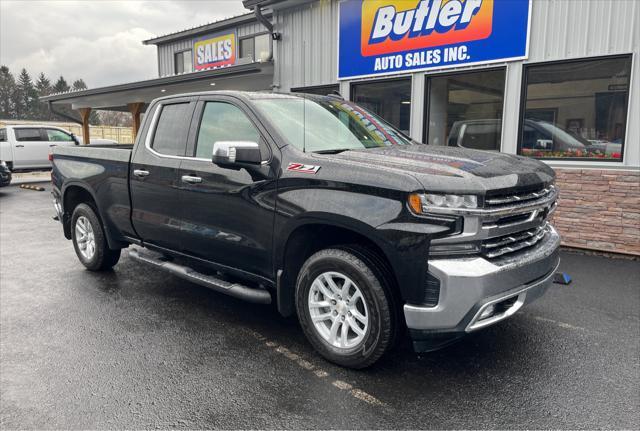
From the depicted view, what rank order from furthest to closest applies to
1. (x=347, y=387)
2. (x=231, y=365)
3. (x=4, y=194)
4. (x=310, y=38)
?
(x=4, y=194) → (x=310, y=38) → (x=231, y=365) → (x=347, y=387)

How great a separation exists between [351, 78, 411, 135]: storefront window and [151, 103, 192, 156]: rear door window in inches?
199

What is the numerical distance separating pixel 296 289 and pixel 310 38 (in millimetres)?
8035

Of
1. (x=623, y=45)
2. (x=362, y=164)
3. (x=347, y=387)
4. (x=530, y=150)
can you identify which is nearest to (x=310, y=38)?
(x=530, y=150)

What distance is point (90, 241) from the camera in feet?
19.5

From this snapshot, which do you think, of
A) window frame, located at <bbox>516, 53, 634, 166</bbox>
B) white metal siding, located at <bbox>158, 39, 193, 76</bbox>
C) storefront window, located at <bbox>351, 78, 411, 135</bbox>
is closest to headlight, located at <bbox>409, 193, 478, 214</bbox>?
window frame, located at <bbox>516, 53, 634, 166</bbox>

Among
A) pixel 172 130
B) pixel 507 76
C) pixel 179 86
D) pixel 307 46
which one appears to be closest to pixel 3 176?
pixel 179 86

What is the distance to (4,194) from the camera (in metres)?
14.8

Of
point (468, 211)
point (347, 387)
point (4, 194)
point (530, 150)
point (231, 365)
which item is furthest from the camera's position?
point (4, 194)

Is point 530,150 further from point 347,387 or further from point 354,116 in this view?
point 347,387

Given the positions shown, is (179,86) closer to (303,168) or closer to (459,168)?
(303,168)

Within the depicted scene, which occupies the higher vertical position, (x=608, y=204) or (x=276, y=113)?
(x=276, y=113)

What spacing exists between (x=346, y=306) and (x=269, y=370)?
0.72m

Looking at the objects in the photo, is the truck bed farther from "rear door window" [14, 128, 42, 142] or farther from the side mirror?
"rear door window" [14, 128, 42, 142]

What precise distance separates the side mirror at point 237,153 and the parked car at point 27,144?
54.4 feet
